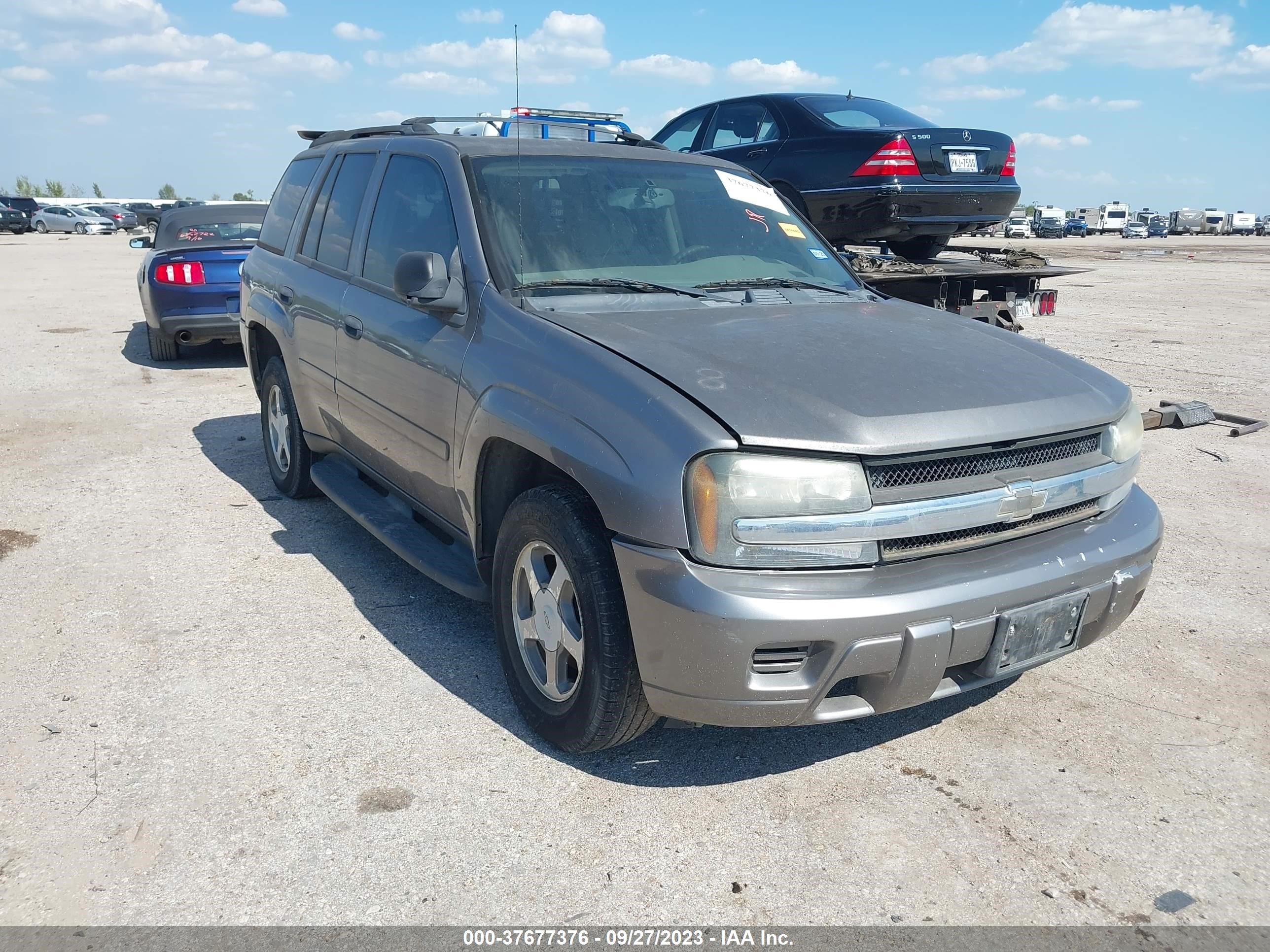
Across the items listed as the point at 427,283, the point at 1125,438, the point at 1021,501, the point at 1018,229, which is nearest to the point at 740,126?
the point at 427,283

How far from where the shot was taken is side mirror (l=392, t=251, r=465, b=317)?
3486 millimetres

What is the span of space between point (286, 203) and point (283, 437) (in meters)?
1.26

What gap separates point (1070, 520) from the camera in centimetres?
308

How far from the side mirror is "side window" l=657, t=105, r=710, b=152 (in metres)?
6.76

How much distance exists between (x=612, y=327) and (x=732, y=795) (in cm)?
144

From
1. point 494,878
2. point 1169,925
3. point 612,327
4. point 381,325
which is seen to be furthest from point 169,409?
point 1169,925

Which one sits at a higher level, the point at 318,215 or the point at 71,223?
the point at 318,215

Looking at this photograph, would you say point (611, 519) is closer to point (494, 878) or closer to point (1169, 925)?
point (494, 878)

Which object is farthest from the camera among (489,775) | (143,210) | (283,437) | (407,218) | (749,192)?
(143,210)

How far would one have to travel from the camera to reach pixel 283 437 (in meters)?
5.67

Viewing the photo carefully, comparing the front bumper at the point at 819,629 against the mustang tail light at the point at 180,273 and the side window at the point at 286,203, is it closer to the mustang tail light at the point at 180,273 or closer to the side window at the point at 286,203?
the side window at the point at 286,203

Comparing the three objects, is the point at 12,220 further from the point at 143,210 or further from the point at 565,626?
the point at 565,626

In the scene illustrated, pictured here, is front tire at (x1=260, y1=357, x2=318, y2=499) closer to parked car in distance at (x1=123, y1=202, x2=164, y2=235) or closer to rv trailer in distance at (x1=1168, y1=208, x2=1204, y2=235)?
parked car in distance at (x1=123, y1=202, x2=164, y2=235)

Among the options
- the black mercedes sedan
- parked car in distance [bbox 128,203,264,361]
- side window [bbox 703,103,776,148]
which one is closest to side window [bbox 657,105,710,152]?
side window [bbox 703,103,776,148]
